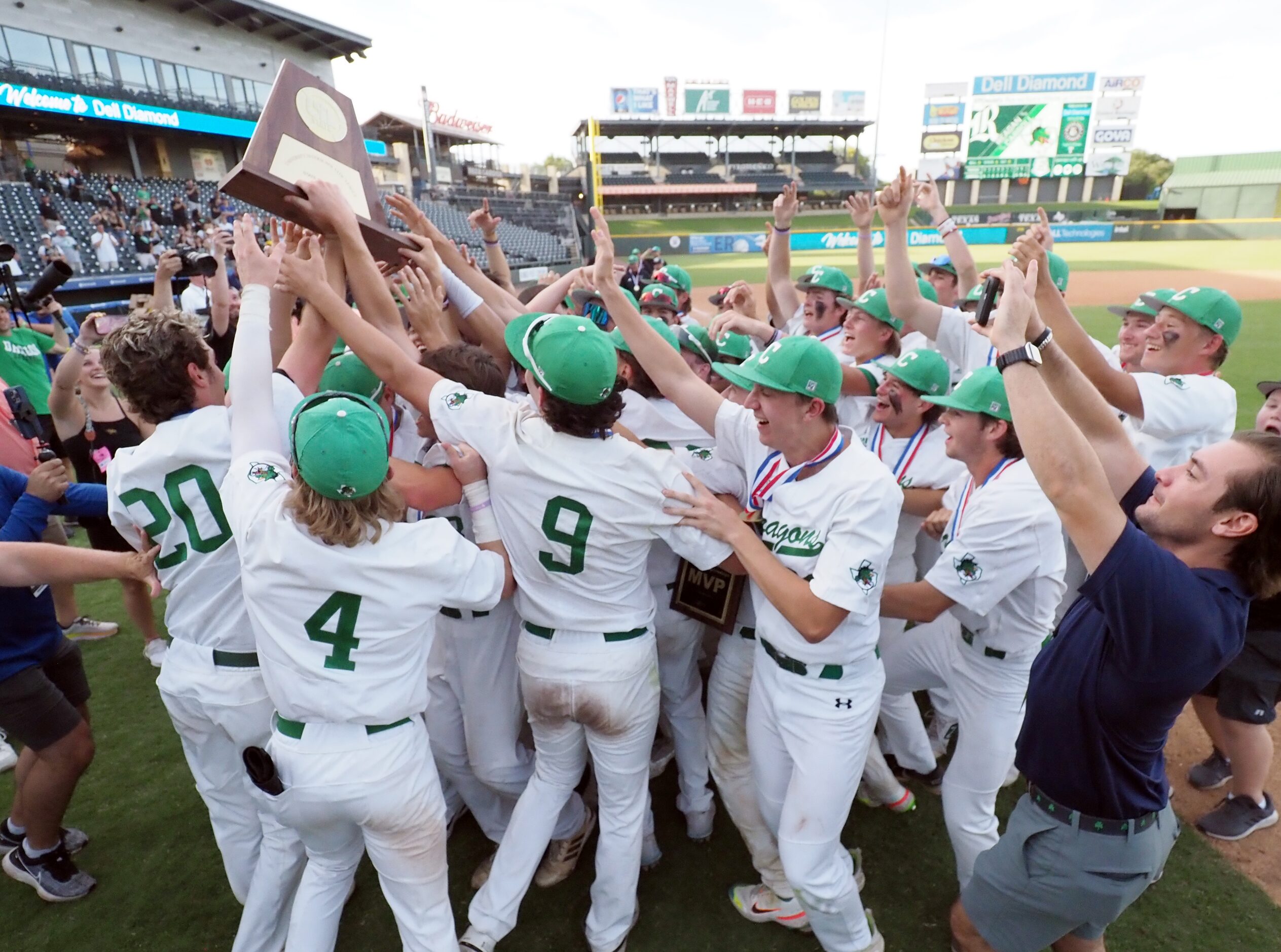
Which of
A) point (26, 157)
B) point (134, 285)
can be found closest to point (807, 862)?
point (134, 285)

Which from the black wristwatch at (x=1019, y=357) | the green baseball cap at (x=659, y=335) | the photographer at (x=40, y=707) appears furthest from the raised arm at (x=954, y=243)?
the photographer at (x=40, y=707)

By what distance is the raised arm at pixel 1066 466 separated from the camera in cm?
167

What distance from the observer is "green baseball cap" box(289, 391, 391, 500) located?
203cm

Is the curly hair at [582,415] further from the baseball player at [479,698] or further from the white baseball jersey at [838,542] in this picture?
the white baseball jersey at [838,542]

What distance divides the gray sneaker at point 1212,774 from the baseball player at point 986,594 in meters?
1.75

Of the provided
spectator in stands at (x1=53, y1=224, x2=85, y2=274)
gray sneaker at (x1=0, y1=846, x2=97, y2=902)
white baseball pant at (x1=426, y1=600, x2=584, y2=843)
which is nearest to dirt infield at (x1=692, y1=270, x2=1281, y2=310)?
spectator in stands at (x1=53, y1=224, x2=85, y2=274)

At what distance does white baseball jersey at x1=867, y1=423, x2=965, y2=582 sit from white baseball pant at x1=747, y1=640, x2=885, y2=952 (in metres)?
1.35

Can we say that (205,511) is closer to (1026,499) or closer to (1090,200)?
(1026,499)

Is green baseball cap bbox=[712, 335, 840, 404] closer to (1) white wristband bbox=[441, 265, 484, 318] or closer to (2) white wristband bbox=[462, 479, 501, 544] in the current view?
(2) white wristband bbox=[462, 479, 501, 544]

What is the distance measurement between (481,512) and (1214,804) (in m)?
4.19

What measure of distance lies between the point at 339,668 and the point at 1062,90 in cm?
7405

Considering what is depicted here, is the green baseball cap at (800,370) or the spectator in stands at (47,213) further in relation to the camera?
the spectator in stands at (47,213)

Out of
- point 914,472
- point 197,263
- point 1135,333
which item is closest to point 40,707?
point 197,263

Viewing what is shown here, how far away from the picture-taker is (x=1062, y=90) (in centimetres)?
5797
